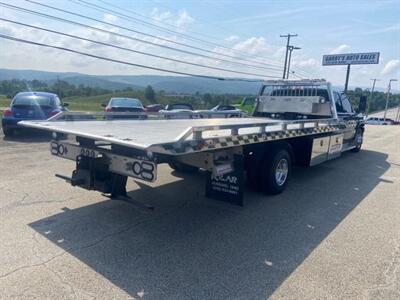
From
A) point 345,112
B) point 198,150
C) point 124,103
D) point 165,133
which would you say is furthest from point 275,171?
point 124,103

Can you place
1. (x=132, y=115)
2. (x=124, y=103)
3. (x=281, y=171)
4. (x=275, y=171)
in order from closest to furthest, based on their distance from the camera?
(x=275, y=171) → (x=281, y=171) → (x=132, y=115) → (x=124, y=103)

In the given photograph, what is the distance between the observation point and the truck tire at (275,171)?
544 centimetres

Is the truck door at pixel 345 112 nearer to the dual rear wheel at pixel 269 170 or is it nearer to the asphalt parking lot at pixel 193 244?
the asphalt parking lot at pixel 193 244

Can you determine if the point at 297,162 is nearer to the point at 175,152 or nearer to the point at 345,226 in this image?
the point at 345,226

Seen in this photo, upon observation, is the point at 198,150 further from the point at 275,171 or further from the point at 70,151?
the point at 275,171

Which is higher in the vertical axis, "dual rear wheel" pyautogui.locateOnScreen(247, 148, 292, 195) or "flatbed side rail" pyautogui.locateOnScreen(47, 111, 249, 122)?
"flatbed side rail" pyautogui.locateOnScreen(47, 111, 249, 122)

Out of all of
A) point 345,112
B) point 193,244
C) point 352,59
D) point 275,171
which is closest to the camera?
point 193,244

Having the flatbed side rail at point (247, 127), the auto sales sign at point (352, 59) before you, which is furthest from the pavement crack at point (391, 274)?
the auto sales sign at point (352, 59)

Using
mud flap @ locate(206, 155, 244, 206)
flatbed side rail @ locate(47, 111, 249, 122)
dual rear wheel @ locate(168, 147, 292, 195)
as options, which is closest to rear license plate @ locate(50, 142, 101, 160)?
flatbed side rail @ locate(47, 111, 249, 122)

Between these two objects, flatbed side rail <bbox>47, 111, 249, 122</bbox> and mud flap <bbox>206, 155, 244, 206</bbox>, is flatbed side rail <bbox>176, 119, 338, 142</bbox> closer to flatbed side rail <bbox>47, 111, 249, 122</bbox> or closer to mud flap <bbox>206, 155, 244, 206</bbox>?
mud flap <bbox>206, 155, 244, 206</bbox>

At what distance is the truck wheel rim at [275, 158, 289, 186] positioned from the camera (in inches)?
226

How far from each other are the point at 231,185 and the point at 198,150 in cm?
119

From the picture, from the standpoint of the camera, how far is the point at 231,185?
4.43m

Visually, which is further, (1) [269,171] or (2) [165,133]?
(1) [269,171]
